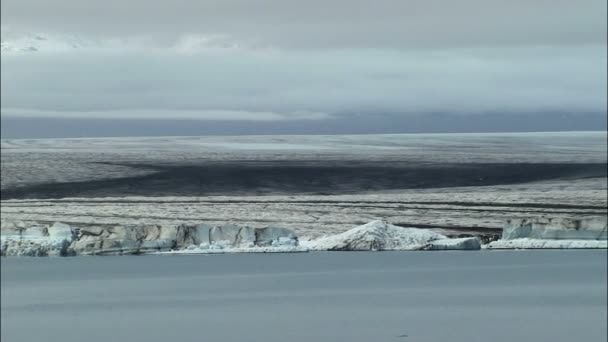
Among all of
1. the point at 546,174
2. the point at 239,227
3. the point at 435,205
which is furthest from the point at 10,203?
the point at 546,174

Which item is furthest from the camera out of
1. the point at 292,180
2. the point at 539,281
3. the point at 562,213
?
the point at 292,180

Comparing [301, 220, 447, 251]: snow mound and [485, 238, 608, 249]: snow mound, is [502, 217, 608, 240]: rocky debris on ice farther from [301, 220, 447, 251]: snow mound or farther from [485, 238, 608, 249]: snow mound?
[301, 220, 447, 251]: snow mound

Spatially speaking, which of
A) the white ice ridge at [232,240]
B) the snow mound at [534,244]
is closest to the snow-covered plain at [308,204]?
the snow mound at [534,244]

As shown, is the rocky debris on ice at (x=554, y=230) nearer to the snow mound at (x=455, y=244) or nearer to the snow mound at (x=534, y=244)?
the snow mound at (x=534, y=244)

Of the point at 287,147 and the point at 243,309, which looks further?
the point at 287,147

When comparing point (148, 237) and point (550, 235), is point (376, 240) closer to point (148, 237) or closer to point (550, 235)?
point (550, 235)

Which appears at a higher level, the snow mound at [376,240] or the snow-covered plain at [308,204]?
the snow-covered plain at [308,204]

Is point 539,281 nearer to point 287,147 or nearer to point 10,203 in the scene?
point 10,203

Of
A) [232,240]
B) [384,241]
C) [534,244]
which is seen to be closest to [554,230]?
[534,244]
